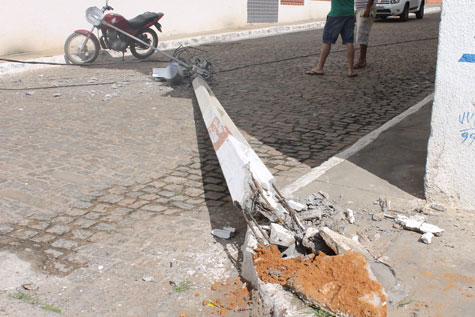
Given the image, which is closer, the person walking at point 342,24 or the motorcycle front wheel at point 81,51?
the person walking at point 342,24

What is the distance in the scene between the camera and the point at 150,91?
28.0 ft

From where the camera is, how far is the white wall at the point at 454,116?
3.42 metres

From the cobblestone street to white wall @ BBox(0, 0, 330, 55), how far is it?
6.32 feet

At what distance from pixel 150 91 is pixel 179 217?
16.0ft

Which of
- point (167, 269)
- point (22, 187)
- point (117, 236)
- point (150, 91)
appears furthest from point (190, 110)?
point (167, 269)

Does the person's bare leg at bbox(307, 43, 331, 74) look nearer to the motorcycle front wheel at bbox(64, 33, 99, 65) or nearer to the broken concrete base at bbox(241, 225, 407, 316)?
the motorcycle front wheel at bbox(64, 33, 99, 65)

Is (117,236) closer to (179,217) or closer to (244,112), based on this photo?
(179,217)

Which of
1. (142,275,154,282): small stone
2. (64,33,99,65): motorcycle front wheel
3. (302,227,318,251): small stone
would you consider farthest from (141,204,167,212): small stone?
(64,33,99,65): motorcycle front wheel

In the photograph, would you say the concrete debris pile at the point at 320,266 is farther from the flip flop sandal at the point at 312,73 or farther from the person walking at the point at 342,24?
the flip flop sandal at the point at 312,73

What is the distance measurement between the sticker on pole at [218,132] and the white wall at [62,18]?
26.5 feet

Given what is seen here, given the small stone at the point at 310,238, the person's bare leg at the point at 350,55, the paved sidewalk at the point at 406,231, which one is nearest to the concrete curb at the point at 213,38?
the person's bare leg at the point at 350,55

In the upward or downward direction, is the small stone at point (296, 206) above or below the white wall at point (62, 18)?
below

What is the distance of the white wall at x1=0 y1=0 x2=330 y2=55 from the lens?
1137 centimetres

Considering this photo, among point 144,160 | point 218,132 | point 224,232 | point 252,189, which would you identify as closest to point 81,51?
point 144,160
